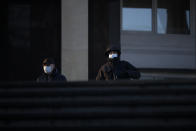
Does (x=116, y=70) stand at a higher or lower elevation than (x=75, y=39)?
lower

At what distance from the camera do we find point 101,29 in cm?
857

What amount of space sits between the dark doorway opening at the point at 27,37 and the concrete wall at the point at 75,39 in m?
0.19

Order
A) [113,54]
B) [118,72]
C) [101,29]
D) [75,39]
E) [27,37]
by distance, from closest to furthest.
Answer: [118,72] → [113,54] → [75,39] → [27,37] → [101,29]

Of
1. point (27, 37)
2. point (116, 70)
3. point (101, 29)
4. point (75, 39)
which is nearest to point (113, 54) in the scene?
point (116, 70)

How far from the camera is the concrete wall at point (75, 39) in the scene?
8.26 meters

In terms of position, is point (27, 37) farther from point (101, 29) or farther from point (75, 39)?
point (101, 29)

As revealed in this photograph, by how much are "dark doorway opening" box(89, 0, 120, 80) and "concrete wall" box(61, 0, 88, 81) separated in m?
0.18

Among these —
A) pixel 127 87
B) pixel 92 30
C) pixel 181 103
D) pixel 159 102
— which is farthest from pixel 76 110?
pixel 92 30

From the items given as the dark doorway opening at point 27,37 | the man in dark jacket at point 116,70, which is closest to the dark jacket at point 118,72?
the man in dark jacket at point 116,70

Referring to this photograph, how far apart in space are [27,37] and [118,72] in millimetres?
3397

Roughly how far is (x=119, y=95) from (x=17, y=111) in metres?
0.79

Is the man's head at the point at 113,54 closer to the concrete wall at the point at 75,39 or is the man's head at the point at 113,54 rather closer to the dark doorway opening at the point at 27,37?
the concrete wall at the point at 75,39

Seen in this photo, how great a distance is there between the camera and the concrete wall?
27.1 ft

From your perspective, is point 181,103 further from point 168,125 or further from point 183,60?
point 183,60
